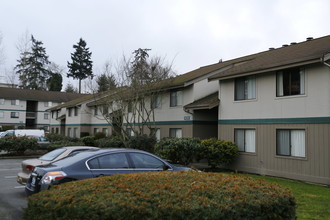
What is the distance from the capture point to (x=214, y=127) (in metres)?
20.9

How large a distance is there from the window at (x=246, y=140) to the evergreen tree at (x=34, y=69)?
64548 mm

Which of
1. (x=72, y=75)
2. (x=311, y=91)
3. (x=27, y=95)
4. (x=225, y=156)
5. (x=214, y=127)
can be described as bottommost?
(x=225, y=156)

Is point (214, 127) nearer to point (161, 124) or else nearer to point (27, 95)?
point (161, 124)

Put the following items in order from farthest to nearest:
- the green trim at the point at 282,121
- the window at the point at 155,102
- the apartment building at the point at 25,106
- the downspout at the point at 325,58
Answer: the apartment building at the point at 25,106 < the window at the point at 155,102 < the green trim at the point at 282,121 < the downspout at the point at 325,58

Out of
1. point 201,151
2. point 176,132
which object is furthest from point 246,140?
point 176,132

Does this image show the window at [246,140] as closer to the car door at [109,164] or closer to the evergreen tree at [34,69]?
the car door at [109,164]

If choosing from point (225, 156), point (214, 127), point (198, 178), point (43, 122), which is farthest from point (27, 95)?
point (198, 178)

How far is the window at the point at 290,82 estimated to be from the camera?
1414 cm

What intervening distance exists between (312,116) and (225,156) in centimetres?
467

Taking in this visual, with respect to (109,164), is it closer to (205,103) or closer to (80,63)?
(205,103)

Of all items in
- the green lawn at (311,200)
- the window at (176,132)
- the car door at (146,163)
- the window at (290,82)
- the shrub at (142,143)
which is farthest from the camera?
the window at (176,132)

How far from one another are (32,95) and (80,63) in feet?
59.1

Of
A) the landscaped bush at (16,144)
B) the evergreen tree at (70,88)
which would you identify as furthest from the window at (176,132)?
the evergreen tree at (70,88)

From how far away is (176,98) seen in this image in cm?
2216
